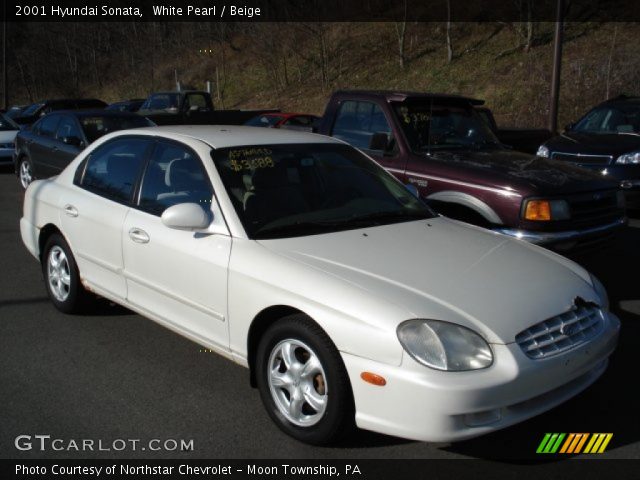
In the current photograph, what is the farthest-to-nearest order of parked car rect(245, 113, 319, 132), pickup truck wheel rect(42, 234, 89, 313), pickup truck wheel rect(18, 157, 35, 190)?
parked car rect(245, 113, 319, 132) → pickup truck wheel rect(18, 157, 35, 190) → pickup truck wheel rect(42, 234, 89, 313)

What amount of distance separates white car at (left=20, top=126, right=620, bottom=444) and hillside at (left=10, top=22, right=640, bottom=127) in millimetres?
17750

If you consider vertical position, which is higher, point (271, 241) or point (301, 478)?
point (271, 241)

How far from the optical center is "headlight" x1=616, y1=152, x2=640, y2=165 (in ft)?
31.2

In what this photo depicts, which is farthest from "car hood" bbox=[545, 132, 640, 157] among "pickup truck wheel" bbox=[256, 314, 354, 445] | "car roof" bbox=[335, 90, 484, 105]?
"pickup truck wheel" bbox=[256, 314, 354, 445]

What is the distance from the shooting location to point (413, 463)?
3.29 metres

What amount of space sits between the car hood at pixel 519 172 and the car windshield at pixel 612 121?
15.4 feet

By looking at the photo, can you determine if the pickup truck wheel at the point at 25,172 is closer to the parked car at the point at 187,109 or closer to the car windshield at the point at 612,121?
the parked car at the point at 187,109

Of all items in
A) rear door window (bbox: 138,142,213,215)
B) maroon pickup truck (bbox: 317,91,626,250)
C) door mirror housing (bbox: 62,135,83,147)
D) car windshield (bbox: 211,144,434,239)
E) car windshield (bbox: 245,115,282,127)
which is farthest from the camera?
car windshield (bbox: 245,115,282,127)

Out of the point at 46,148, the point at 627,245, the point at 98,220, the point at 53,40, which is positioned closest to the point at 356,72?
the point at 46,148

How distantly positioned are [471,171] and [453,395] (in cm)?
347

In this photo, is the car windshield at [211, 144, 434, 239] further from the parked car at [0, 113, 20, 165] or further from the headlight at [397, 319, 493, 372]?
the parked car at [0, 113, 20, 165]

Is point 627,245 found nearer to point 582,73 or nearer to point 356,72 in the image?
point 582,73

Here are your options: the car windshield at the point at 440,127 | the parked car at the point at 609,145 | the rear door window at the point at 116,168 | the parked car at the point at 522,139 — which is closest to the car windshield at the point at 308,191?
the rear door window at the point at 116,168

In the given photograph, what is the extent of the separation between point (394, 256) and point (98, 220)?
88.8 inches
